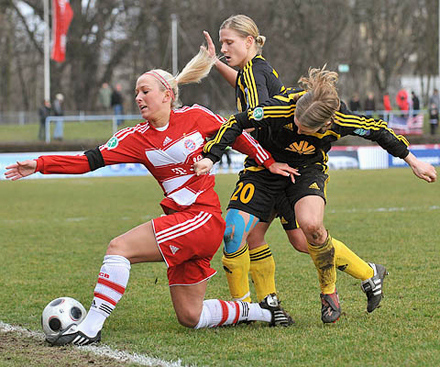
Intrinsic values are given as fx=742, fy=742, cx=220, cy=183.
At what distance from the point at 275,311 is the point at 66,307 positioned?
Answer: 1.44 m

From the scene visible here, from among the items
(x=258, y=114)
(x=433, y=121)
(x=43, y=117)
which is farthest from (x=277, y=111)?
(x=433, y=121)

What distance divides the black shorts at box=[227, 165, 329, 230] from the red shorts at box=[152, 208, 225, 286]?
475 mm

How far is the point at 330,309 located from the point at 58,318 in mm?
1812

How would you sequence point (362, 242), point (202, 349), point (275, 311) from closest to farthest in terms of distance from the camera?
point (202, 349) → point (275, 311) → point (362, 242)

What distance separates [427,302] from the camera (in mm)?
5672

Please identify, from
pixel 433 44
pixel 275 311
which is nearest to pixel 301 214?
pixel 275 311

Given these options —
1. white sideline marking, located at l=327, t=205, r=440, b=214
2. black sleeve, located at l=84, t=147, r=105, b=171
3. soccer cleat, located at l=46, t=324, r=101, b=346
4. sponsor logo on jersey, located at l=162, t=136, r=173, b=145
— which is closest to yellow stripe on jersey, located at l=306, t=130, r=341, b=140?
sponsor logo on jersey, located at l=162, t=136, r=173, b=145

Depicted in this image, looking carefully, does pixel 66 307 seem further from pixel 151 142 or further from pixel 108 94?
pixel 108 94

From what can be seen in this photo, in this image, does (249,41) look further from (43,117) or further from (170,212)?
(43,117)

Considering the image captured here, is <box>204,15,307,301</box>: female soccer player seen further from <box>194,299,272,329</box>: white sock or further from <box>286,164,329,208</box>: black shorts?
<box>194,299,272,329</box>: white sock

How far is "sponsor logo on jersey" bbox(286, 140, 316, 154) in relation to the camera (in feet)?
17.2

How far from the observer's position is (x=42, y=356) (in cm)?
437

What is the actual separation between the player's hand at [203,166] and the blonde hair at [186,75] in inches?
21.0

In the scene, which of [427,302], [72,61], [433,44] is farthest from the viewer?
[433,44]
